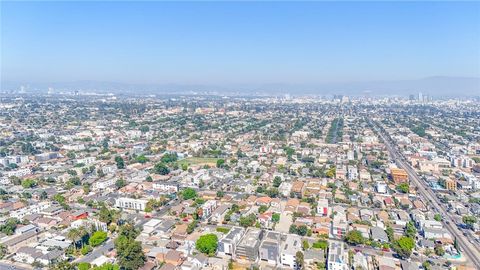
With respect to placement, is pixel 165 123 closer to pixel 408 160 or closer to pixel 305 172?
pixel 305 172

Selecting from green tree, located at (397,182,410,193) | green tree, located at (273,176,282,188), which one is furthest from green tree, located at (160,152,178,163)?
green tree, located at (397,182,410,193)

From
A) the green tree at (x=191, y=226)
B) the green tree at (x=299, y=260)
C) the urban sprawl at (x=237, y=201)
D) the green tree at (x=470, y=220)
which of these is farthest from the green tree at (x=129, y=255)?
the green tree at (x=470, y=220)

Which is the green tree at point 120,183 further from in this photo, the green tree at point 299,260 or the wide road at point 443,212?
the wide road at point 443,212

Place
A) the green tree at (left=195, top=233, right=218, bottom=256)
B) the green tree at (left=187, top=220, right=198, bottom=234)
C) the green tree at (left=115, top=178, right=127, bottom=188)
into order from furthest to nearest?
the green tree at (left=115, top=178, right=127, bottom=188) < the green tree at (left=187, top=220, right=198, bottom=234) < the green tree at (left=195, top=233, right=218, bottom=256)

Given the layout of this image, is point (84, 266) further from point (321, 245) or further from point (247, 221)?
point (321, 245)

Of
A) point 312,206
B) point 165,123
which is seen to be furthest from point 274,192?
point 165,123

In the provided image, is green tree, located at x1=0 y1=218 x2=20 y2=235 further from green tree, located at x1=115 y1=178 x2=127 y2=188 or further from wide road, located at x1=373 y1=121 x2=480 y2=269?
wide road, located at x1=373 y1=121 x2=480 y2=269
